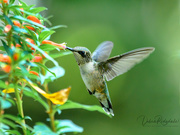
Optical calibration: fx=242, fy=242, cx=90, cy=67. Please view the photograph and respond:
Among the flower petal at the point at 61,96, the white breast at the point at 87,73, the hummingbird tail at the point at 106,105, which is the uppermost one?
the white breast at the point at 87,73

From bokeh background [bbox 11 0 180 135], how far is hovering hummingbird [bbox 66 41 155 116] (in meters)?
3.62

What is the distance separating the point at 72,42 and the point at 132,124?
2706 mm

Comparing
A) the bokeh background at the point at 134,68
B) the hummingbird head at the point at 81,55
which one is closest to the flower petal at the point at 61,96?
the hummingbird head at the point at 81,55

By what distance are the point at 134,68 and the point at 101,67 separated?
4507 millimetres

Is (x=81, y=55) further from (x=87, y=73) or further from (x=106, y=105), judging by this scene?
(x=106, y=105)

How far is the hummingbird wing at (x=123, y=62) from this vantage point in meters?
1.99

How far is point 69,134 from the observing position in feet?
18.5

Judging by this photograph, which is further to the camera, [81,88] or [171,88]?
[171,88]

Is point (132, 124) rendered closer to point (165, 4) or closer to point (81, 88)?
point (81, 88)

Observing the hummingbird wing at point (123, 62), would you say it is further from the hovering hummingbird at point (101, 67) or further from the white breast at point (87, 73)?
the white breast at point (87, 73)

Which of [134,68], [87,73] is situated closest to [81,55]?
[87,73]

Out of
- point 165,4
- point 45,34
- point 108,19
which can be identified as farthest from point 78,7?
point 45,34

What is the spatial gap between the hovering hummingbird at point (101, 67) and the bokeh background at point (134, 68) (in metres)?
3.62

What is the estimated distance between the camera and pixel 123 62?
2236 millimetres
